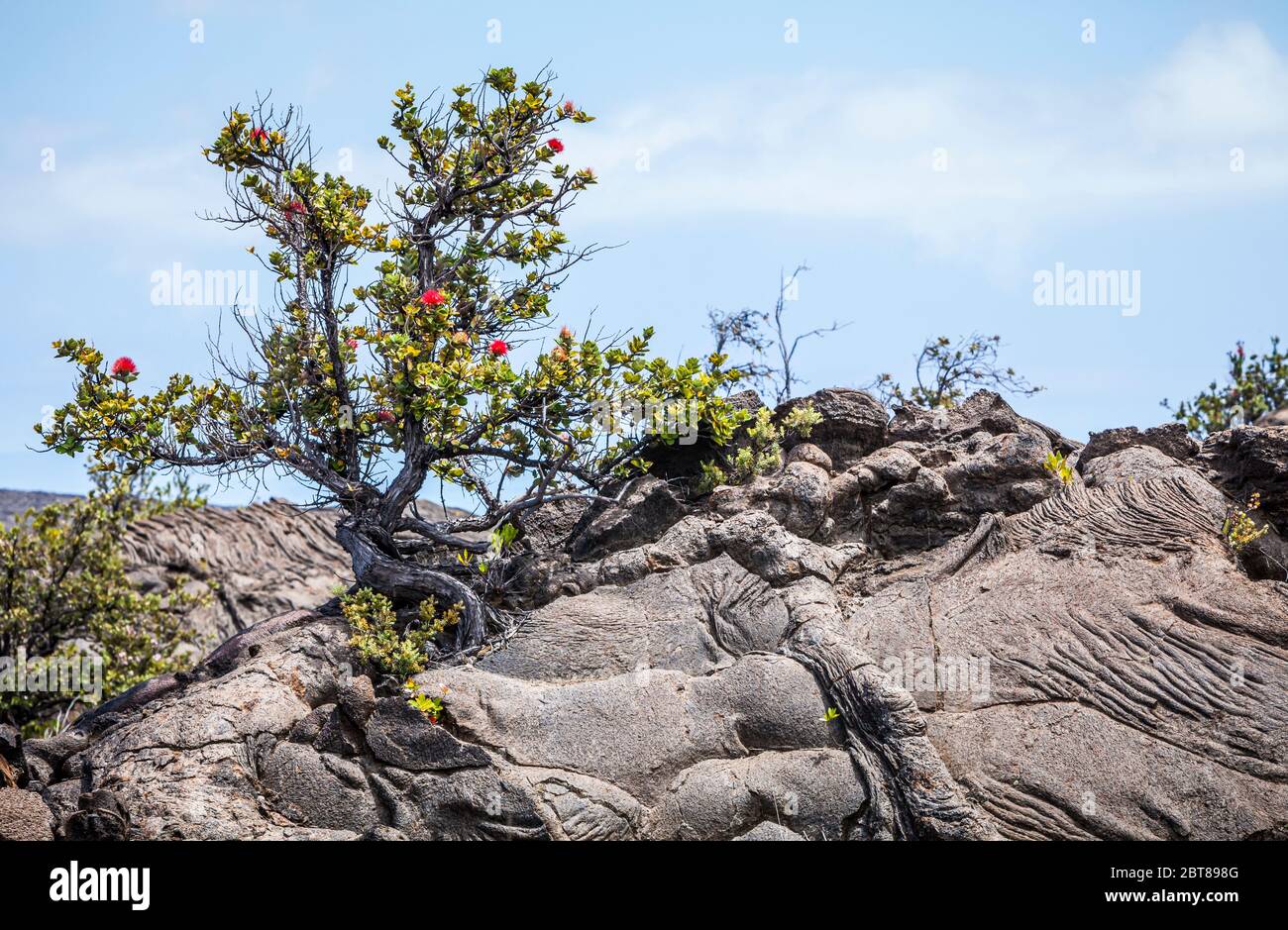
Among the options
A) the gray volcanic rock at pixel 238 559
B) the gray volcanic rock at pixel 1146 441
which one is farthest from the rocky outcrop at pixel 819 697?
the gray volcanic rock at pixel 238 559

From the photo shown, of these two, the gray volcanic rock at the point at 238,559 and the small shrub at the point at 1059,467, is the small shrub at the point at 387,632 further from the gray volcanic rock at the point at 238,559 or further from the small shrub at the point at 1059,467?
the gray volcanic rock at the point at 238,559

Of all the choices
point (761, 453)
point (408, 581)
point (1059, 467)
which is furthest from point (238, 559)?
point (1059, 467)

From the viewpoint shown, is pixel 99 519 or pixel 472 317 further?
pixel 99 519

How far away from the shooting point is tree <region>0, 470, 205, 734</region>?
49.9 feet

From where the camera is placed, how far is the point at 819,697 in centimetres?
901

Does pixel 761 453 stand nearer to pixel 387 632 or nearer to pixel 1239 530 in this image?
pixel 387 632

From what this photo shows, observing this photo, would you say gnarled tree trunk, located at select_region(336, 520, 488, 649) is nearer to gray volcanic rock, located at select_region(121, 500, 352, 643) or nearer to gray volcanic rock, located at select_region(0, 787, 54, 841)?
gray volcanic rock, located at select_region(0, 787, 54, 841)

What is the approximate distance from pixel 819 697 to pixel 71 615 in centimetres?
1178

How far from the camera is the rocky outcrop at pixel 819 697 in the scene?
827 centimetres

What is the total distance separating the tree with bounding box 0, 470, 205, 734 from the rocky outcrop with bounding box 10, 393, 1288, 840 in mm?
5434

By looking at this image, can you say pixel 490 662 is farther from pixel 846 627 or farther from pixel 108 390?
pixel 108 390

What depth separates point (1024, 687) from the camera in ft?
29.1
